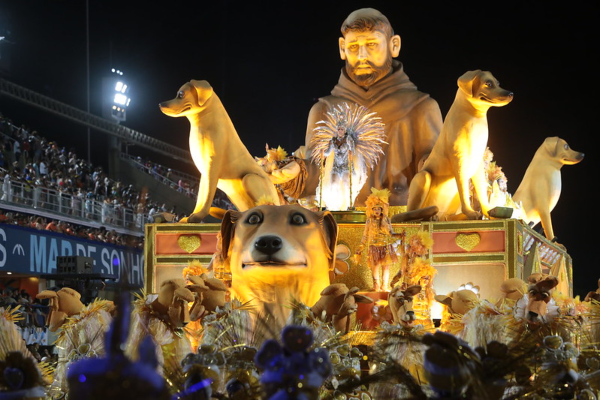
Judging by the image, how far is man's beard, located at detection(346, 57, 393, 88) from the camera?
353 inches

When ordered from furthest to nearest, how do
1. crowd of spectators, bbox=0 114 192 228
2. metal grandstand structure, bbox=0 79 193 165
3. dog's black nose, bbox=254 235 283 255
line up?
metal grandstand structure, bbox=0 79 193 165
crowd of spectators, bbox=0 114 192 228
dog's black nose, bbox=254 235 283 255

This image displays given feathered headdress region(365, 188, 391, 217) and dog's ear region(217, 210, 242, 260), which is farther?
feathered headdress region(365, 188, 391, 217)

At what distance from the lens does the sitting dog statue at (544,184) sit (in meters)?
9.16

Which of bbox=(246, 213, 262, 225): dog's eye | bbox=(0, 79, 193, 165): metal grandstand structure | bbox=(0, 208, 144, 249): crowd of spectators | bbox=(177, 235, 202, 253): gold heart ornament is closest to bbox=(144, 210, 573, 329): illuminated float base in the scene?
bbox=(177, 235, 202, 253): gold heart ornament

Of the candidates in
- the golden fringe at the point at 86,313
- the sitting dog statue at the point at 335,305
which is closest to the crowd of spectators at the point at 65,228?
the golden fringe at the point at 86,313

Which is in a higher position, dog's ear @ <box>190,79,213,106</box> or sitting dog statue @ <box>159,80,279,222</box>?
dog's ear @ <box>190,79,213,106</box>

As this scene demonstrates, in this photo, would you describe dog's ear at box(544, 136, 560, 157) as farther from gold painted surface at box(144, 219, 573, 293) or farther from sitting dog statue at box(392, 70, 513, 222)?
gold painted surface at box(144, 219, 573, 293)

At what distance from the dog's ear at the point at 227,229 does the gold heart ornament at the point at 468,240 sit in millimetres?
1865

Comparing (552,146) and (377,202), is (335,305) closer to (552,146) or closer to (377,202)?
(377,202)

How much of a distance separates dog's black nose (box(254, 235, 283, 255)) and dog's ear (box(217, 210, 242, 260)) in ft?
1.91

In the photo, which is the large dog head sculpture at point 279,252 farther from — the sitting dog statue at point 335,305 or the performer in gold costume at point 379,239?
the performer in gold costume at point 379,239

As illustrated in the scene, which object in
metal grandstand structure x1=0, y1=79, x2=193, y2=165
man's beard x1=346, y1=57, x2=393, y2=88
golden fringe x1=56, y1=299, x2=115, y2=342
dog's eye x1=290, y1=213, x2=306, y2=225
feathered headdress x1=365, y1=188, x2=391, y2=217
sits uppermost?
metal grandstand structure x1=0, y1=79, x2=193, y2=165

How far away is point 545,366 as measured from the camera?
9.39 ft

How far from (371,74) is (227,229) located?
3120 millimetres
